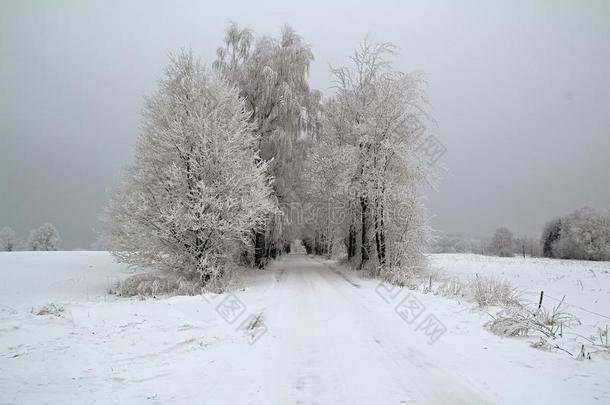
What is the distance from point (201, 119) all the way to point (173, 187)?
8.09ft

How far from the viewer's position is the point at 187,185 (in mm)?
12289

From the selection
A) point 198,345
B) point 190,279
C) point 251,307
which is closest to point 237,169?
point 190,279

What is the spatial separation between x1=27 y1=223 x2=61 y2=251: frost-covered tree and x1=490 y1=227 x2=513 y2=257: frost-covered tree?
8080 centimetres

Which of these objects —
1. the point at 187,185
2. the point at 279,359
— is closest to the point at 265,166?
the point at 187,185

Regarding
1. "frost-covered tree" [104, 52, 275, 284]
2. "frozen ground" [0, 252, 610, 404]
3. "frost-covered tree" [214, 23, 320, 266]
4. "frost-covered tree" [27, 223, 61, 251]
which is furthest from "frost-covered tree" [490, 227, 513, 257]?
"frost-covered tree" [27, 223, 61, 251]

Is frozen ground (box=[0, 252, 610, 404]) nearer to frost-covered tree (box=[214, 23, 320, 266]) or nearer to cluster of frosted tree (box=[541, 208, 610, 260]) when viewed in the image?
frost-covered tree (box=[214, 23, 320, 266])

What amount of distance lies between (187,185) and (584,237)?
199 feet

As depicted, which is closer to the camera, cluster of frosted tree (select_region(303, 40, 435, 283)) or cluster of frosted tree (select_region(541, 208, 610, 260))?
cluster of frosted tree (select_region(303, 40, 435, 283))

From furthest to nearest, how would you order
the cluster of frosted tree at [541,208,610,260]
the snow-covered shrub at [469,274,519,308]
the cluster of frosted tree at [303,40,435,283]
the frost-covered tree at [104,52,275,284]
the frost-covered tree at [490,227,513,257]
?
the frost-covered tree at [490,227,513,257] < the cluster of frosted tree at [541,208,610,260] < the cluster of frosted tree at [303,40,435,283] < the frost-covered tree at [104,52,275,284] < the snow-covered shrub at [469,274,519,308]

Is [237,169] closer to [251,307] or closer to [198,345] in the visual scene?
[251,307]

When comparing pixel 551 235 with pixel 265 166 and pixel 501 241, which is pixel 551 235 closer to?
pixel 501 241

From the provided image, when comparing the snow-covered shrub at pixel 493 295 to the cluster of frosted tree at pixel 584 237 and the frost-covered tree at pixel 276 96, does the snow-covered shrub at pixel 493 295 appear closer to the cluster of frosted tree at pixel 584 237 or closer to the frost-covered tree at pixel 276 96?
the frost-covered tree at pixel 276 96

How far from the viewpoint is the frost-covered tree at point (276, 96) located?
1916 cm

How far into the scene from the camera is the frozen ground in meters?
4.10
